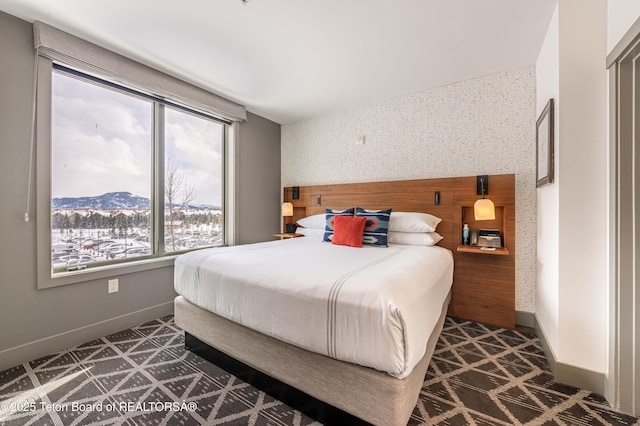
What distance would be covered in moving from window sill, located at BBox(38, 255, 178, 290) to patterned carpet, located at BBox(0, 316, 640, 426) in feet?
1.85

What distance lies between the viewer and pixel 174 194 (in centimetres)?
312

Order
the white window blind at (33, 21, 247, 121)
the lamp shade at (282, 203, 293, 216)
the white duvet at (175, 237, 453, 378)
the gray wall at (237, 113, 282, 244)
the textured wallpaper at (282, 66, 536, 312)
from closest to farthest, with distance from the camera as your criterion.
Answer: the white duvet at (175, 237, 453, 378)
the white window blind at (33, 21, 247, 121)
the textured wallpaper at (282, 66, 536, 312)
the gray wall at (237, 113, 282, 244)
the lamp shade at (282, 203, 293, 216)

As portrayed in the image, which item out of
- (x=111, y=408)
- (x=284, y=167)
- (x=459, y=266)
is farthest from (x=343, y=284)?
(x=284, y=167)

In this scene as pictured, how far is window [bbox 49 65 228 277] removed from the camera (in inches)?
90.7

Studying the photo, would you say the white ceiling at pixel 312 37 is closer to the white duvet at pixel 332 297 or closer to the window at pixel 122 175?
the window at pixel 122 175

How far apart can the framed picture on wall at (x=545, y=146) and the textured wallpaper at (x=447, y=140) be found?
0.90ft

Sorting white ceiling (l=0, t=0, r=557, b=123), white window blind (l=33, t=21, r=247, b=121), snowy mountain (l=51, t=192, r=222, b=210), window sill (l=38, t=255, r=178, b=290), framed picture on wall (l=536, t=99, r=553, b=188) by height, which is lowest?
window sill (l=38, t=255, r=178, b=290)

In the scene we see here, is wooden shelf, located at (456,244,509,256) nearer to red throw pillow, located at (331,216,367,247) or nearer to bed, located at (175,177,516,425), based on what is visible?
bed, located at (175,177,516,425)

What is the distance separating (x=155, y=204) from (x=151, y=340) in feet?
Answer: 4.61

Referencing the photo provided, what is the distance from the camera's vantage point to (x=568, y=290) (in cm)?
175

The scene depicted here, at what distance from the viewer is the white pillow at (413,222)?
2754 mm

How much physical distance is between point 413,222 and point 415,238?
0.17 metres

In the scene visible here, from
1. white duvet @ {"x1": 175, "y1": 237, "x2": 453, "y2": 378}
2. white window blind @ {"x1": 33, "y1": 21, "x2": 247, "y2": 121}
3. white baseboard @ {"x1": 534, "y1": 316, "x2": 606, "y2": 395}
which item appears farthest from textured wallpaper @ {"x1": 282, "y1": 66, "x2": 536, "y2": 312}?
white window blind @ {"x1": 33, "y1": 21, "x2": 247, "y2": 121}

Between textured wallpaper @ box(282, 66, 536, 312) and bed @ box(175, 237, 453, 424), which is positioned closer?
bed @ box(175, 237, 453, 424)
